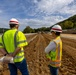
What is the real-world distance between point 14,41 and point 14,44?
0.07m

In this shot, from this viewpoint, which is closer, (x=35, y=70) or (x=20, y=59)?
(x=20, y=59)

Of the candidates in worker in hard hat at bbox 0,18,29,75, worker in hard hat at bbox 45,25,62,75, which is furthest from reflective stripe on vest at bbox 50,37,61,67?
worker in hard hat at bbox 0,18,29,75

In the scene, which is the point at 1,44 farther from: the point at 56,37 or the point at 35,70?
the point at 35,70

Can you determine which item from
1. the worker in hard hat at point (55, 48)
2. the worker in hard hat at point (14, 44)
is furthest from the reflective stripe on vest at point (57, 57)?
the worker in hard hat at point (14, 44)

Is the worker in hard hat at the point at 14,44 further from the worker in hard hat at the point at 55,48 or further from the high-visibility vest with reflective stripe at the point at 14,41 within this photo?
the worker in hard hat at the point at 55,48

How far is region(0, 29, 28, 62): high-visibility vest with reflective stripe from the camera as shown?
3650 mm

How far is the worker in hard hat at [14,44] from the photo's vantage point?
366 centimetres

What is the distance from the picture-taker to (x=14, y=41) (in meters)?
3.67

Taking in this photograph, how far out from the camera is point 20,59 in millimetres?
3779

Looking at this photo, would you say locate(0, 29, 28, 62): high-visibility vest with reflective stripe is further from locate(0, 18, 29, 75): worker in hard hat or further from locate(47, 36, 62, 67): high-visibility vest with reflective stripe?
locate(47, 36, 62, 67): high-visibility vest with reflective stripe

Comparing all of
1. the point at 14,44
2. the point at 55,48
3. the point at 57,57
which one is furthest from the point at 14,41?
the point at 57,57

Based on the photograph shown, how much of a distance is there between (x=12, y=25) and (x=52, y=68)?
131 cm

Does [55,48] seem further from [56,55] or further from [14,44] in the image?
[14,44]

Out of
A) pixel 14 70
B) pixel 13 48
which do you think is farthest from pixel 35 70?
pixel 13 48
